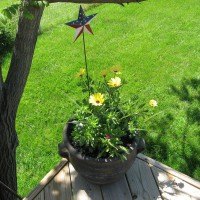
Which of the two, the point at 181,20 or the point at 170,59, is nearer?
the point at 170,59

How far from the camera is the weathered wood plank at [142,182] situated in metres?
2.43

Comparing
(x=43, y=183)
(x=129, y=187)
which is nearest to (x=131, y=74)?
(x=129, y=187)

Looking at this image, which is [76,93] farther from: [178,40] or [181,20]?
[181,20]

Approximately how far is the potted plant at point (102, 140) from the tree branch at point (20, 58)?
49 cm

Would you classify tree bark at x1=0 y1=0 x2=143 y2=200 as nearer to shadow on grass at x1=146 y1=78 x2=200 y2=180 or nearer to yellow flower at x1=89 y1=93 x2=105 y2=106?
yellow flower at x1=89 y1=93 x2=105 y2=106

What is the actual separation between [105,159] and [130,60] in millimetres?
3223

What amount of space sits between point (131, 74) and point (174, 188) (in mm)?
2685

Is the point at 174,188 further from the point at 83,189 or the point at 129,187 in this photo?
the point at 83,189

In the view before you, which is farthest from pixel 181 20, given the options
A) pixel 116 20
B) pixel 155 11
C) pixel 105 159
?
pixel 105 159

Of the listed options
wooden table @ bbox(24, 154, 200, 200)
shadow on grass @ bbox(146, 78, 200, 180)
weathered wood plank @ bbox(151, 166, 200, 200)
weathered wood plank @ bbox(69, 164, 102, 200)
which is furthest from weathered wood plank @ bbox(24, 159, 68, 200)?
shadow on grass @ bbox(146, 78, 200, 180)

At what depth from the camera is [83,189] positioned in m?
2.51

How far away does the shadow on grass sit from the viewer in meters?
3.47

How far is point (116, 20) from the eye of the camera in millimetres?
6574

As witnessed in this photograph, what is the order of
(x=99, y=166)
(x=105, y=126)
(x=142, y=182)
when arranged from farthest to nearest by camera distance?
(x=142, y=182)
(x=105, y=126)
(x=99, y=166)
